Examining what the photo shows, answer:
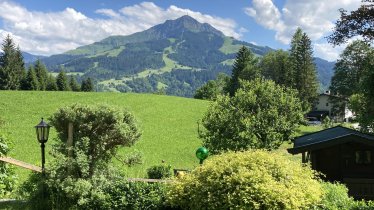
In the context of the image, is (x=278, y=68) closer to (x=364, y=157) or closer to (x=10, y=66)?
(x=10, y=66)

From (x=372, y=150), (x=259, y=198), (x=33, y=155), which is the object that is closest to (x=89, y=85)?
(x=33, y=155)

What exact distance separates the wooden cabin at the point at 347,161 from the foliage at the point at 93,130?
11.3 metres

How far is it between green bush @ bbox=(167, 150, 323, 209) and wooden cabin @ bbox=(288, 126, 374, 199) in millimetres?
10775

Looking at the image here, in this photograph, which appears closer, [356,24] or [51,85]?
[356,24]

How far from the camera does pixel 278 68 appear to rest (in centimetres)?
8950

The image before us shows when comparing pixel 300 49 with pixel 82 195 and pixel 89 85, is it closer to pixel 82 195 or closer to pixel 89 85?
pixel 89 85

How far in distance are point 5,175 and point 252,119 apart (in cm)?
1685

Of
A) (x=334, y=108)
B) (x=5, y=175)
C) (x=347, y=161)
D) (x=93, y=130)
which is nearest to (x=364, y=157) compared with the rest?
(x=347, y=161)

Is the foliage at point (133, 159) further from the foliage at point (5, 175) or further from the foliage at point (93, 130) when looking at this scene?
the foliage at point (5, 175)

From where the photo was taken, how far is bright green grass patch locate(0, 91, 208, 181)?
32156mm

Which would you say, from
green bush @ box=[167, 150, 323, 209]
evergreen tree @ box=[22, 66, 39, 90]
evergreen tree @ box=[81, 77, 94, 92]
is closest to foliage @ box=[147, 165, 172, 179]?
green bush @ box=[167, 150, 323, 209]

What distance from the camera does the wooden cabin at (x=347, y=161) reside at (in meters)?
21.1

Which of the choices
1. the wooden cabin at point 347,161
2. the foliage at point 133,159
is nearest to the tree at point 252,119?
the wooden cabin at point 347,161

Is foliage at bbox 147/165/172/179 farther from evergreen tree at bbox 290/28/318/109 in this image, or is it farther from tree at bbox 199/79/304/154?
evergreen tree at bbox 290/28/318/109
